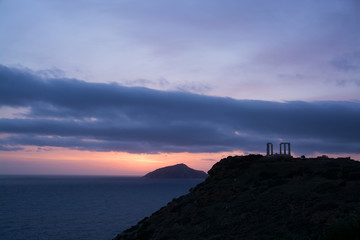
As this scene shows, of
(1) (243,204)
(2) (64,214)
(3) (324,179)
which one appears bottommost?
(2) (64,214)

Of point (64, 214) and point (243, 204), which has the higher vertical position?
point (243, 204)

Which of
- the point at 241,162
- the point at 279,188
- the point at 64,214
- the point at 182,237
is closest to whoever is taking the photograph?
the point at 182,237

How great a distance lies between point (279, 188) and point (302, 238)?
13.9m

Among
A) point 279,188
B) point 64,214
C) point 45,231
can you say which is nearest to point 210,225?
point 279,188

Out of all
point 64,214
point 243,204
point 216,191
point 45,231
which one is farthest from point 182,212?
point 64,214

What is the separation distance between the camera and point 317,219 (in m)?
18.9

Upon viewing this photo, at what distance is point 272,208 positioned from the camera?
958 inches

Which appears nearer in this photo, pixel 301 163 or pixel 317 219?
pixel 317 219

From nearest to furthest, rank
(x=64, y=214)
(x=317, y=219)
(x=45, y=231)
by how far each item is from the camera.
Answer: (x=317, y=219) → (x=45, y=231) → (x=64, y=214)

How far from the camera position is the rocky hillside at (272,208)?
18.3 metres

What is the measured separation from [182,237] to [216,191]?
12627 millimetres

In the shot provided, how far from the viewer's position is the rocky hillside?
18.3m

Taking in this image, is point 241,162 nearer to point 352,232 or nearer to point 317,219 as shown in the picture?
point 317,219

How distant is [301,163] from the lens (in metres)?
42.4
